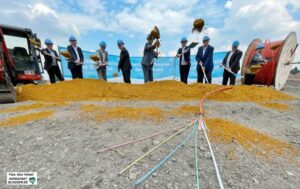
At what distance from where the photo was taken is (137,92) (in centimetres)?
484

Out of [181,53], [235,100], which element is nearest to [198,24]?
→ [181,53]

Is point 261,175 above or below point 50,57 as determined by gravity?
below

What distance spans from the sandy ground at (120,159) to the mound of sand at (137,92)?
1.90 metres

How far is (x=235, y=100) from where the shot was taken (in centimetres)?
A: 430

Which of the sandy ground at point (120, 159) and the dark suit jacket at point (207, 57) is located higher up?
the dark suit jacket at point (207, 57)

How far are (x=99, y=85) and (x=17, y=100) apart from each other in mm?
2090

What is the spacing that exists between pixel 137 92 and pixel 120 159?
3149mm

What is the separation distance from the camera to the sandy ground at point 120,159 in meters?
1.49

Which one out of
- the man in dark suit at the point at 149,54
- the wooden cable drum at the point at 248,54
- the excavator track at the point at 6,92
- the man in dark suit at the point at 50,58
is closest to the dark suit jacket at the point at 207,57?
the man in dark suit at the point at 149,54

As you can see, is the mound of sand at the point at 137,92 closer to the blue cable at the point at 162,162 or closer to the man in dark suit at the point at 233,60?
the man in dark suit at the point at 233,60

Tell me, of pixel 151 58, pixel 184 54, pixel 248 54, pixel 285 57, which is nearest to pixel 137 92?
pixel 151 58

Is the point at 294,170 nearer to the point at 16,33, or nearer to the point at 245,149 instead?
the point at 245,149

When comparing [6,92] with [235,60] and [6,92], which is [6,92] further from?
[235,60]

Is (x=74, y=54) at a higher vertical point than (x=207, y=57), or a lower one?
higher
